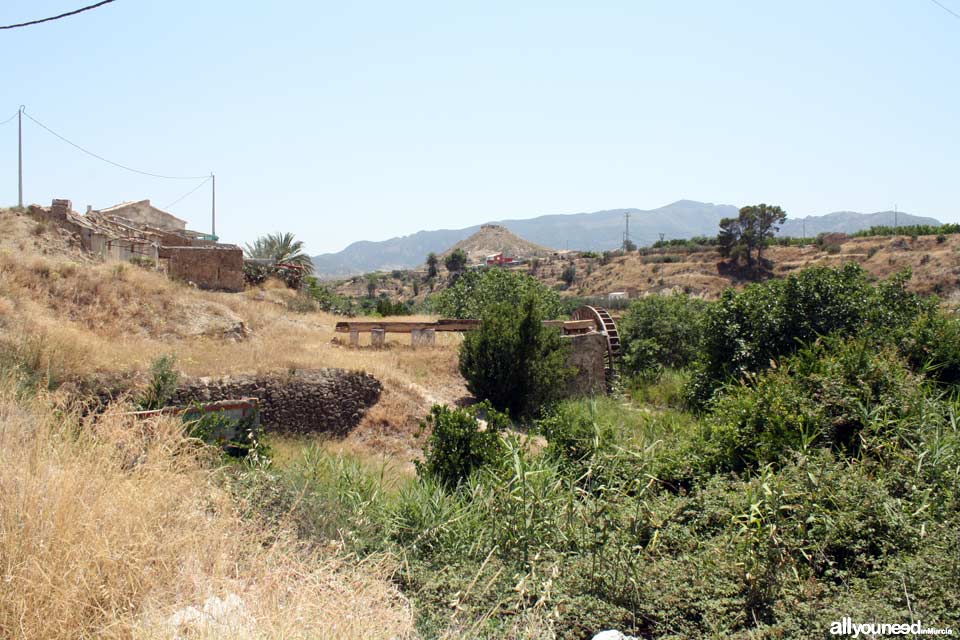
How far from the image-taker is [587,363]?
60.5ft

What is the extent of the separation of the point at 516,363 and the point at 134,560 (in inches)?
502

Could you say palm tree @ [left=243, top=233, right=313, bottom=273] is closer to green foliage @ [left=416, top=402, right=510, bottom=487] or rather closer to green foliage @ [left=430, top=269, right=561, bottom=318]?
green foliage @ [left=430, top=269, right=561, bottom=318]

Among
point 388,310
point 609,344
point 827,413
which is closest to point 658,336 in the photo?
point 609,344

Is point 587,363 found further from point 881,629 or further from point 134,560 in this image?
point 134,560

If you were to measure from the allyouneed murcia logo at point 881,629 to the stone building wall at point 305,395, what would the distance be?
11.3m

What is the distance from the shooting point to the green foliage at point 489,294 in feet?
73.6

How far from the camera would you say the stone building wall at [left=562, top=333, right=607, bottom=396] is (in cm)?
1812

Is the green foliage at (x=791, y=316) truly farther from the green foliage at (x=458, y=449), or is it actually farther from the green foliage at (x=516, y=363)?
the green foliage at (x=458, y=449)

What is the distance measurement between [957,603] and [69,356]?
1308cm

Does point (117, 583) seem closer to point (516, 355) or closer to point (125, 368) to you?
point (125, 368)

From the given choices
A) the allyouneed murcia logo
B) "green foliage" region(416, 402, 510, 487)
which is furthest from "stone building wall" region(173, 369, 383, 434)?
the allyouneed murcia logo

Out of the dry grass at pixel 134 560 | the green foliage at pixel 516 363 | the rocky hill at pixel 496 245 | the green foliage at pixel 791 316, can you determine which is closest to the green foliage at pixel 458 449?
the dry grass at pixel 134 560

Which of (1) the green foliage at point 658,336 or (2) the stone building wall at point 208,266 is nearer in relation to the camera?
(1) the green foliage at point 658,336

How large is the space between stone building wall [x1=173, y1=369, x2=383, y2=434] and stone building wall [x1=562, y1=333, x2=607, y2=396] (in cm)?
575
